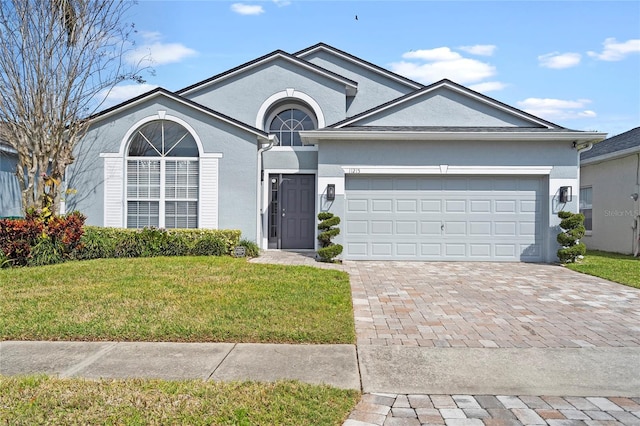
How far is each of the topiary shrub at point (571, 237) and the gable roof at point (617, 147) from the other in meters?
4.44

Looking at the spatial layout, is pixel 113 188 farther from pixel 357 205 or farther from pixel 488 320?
pixel 488 320

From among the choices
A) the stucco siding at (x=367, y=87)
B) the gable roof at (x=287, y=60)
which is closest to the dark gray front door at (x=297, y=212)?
the gable roof at (x=287, y=60)

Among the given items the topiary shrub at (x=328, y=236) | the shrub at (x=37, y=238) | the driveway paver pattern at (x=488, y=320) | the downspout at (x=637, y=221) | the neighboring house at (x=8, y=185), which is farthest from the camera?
the downspout at (x=637, y=221)

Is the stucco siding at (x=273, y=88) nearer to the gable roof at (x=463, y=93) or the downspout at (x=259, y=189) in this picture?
the downspout at (x=259, y=189)

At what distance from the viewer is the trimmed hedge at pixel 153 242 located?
10992 mm

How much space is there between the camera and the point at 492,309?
6379mm

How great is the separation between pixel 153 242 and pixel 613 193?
613 inches

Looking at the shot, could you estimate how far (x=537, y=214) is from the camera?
11727 mm

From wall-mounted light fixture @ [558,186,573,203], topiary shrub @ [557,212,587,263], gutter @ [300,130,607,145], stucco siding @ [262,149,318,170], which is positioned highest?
gutter @ [300,130,607,145]

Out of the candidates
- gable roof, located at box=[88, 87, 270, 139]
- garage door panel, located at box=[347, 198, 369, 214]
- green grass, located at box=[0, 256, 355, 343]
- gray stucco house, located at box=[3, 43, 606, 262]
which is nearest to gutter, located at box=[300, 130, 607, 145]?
gray stucco house, located at box=[3, 43, 606, 262]

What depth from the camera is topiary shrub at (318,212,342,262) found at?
435 inches

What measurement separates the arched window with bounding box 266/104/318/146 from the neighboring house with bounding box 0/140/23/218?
833 centimetres

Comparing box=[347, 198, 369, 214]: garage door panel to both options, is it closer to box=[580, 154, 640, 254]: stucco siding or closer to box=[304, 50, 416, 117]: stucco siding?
box=[304, 50, 416, 117]: stucco siding

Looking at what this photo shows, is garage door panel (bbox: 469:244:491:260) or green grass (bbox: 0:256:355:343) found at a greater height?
garage door panel (bbox: 469:244:491:260)
